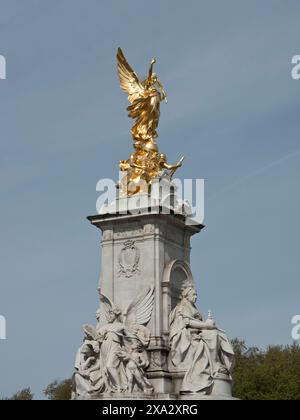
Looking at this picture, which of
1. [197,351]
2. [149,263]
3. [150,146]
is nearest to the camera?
[197,351]

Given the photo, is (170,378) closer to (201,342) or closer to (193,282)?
(201,342)

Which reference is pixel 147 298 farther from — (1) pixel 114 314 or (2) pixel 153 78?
(2) pixel 153 78

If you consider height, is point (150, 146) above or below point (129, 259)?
above

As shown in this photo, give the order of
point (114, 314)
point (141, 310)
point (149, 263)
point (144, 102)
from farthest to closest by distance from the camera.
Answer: point (144, 102) → point (149, 263) → point (141, 310) → point (114, 314)

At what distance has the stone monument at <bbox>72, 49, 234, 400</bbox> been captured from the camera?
85.6ft

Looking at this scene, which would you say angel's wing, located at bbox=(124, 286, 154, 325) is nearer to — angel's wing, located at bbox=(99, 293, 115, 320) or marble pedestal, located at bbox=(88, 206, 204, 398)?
marble pedestal, located at bbox=(88, 206, 204, 398)

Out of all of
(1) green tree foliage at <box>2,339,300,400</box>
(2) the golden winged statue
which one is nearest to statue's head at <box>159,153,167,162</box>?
(2) the golden winged statue

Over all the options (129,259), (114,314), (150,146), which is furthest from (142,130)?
(114,314)

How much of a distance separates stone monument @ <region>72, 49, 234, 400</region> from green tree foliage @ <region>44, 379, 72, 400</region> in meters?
24.6

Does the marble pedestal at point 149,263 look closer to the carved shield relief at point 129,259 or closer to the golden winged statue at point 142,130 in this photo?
the carved shield relief at point 129,259

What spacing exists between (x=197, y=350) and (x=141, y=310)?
1.95 metres

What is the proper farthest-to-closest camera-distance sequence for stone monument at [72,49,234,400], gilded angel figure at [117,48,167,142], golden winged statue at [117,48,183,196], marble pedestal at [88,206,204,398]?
gilded angel figure at [117,48,167,142], golden winged statue at [117,48,183,196], marble pedestal at [88,206,204,398], stone monument at [72,49,234,400]

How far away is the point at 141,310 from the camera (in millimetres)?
27266

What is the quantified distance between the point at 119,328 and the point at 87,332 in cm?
101
